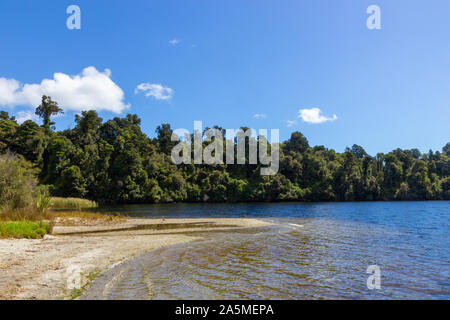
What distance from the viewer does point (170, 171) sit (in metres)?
95.2

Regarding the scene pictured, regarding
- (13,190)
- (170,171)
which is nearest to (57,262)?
(13,190)

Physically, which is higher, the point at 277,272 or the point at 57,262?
the point at 57,262

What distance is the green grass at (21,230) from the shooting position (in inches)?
658

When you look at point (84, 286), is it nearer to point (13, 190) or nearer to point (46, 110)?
point (13, 190)

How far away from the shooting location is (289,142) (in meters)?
131

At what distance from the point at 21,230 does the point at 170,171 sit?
77.8 metres

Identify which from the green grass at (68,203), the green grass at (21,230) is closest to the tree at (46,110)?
the green grass at (68,203)

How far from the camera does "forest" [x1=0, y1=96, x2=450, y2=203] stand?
271 feet

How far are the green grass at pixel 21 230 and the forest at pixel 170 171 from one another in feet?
190

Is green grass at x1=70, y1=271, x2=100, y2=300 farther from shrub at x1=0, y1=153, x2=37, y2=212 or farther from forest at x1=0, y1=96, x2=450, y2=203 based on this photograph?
forest at x1=0, y1=96, x2=450, y2=203

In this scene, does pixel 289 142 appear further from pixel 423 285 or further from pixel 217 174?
pixel 423 285

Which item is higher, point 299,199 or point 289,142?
point 289,142

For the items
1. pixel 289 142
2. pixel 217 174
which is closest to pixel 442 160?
pixel 289 142
